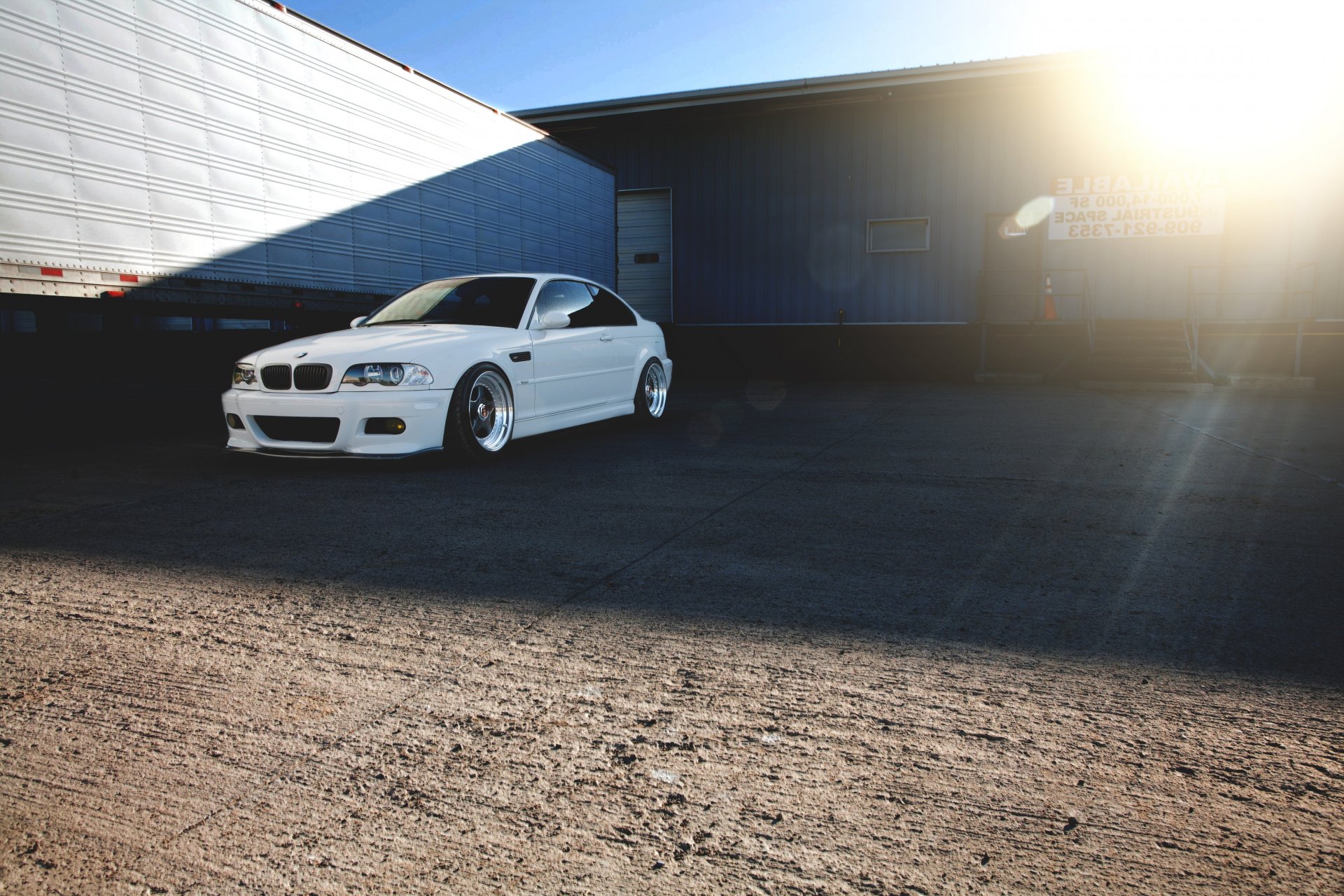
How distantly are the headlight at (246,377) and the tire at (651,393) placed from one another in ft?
11.7

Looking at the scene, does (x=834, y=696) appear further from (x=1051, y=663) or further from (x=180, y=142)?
(x=180, y=142)

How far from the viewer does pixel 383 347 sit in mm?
6129

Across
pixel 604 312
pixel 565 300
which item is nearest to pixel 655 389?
pixel 604 312

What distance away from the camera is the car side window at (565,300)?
7.39 m

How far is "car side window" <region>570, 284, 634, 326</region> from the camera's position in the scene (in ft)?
25.9

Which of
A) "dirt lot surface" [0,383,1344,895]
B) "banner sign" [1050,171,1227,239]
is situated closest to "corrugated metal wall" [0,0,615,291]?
"dirt lot surface" [0,383,1344,895]

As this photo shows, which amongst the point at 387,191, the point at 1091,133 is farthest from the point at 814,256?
the point at 387,191

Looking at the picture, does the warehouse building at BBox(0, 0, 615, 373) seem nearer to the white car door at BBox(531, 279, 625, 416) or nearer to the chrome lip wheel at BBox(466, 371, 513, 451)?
the white car door at BBox(531, 279, 625, 416)

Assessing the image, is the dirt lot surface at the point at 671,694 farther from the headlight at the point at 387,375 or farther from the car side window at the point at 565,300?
the car side window at the point at 565,300

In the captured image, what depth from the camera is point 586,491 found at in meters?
5.40

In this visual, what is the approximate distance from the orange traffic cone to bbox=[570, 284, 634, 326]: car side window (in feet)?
41.1

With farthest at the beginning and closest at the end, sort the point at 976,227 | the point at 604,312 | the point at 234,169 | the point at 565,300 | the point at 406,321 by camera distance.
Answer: the point at 976,227 → the point at 604,312 → the point at 565,300 → the point at 234,169 → the point at 406,321

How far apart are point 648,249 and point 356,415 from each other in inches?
609

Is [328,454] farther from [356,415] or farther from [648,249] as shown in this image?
[648,249]
